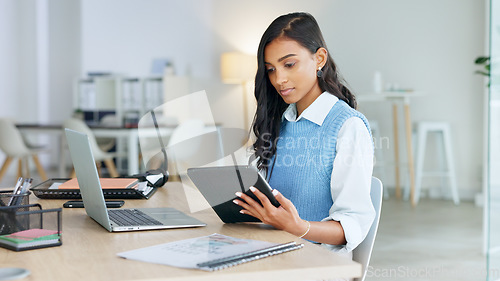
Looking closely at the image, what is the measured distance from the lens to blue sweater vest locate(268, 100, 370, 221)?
4.87 ft

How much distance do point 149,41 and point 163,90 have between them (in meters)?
0.89

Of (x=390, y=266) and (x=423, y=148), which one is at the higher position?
(x=423, y=148)

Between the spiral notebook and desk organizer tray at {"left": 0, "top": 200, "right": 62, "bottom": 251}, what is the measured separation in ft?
0.52

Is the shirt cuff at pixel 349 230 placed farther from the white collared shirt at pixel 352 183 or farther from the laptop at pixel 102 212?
the laptop at pixel 102 212

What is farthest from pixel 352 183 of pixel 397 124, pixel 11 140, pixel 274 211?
pixel 11 140

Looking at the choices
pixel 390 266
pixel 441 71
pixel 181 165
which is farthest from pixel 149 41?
pixel 181 165

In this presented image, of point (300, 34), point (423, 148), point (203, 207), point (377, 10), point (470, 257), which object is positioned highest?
point (377, 10)

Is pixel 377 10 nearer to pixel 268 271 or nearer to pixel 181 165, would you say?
pixel 181 165

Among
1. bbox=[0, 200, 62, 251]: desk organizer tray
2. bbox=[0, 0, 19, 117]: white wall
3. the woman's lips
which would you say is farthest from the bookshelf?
bbox=[0, 200, 62, 251]: desk organizer tray

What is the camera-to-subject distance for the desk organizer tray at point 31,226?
1.07 m

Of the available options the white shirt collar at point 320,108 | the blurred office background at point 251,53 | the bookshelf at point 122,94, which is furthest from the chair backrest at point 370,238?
the bookshelf at point 122,94

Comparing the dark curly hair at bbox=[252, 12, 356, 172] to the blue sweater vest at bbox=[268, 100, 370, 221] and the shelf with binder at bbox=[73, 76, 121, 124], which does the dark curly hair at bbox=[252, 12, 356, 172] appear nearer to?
the blue sweater vest at bbox=[268, 100, 370, 221]

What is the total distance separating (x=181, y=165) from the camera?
5.51 ft

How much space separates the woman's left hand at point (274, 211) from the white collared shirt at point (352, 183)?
15cm
